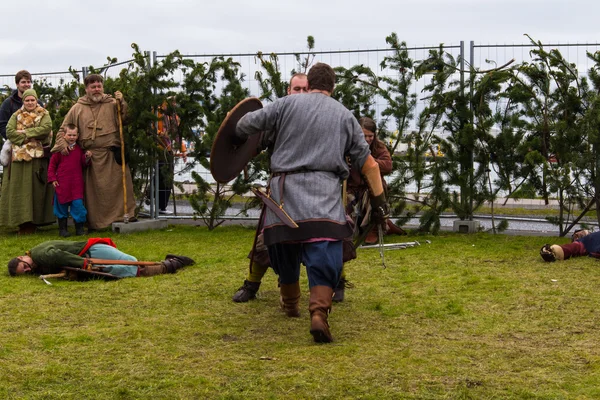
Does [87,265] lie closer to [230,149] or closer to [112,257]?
[112,257]

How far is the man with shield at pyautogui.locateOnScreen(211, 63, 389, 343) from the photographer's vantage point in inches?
231

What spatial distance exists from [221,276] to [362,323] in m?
2.40

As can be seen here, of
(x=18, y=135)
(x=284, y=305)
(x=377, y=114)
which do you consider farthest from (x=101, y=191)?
(x=284, y=305)

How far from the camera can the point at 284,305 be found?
22.0 feet

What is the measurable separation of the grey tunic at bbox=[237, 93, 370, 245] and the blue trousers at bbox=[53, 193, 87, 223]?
638cm

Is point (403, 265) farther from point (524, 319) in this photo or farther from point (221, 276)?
point (524, 319)

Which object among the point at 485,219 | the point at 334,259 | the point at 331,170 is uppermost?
the point at 331,170

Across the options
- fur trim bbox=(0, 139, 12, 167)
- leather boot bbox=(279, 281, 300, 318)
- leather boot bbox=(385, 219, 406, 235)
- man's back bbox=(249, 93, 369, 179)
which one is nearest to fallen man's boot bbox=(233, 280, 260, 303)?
leather boot bbox=(279, 281, 300, 318)

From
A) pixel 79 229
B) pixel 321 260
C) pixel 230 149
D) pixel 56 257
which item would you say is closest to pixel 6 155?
pixel 79 229

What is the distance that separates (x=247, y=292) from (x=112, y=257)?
5.82 feet

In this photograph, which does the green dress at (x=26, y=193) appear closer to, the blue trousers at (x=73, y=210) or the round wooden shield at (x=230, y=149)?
the blue trousers at (x=73, y=210)

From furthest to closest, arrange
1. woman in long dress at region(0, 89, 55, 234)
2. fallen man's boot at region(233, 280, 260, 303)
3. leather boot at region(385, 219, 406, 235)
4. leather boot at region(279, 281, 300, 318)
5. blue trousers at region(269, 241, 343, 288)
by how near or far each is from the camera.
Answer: woman in long dress at region(0, 89, 55, 234) → leather boot at region(385, 219, 406, 235) → fallen man's boot at region(233, 280, 260, 303) → leather boot at region(279, 281, 300, 318) → blue trousers at region(269, 241, 343, 288)

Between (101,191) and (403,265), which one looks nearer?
(403,265)

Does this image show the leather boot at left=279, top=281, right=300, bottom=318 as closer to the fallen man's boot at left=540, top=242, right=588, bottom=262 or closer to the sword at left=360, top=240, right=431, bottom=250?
the fallen man's boot at left=540, top=242, right=588, bottom=262
